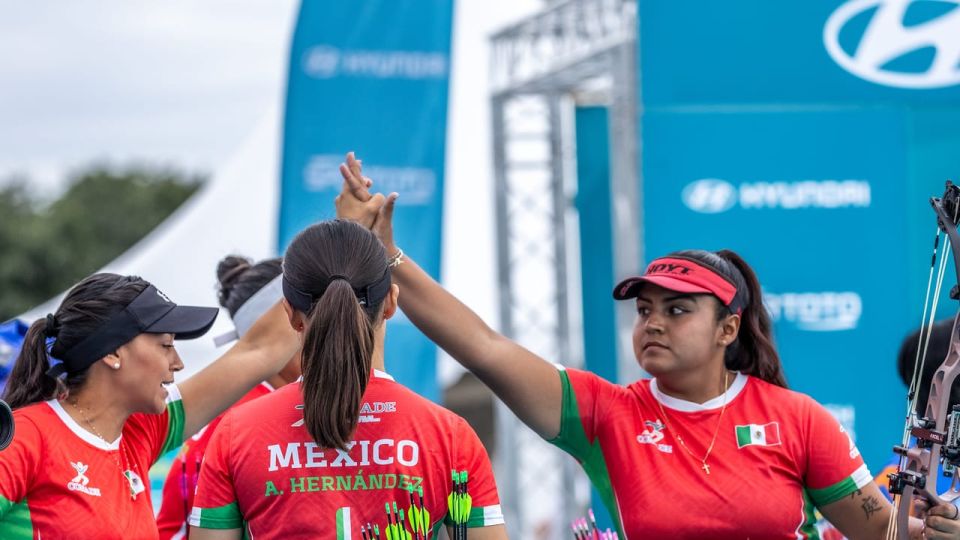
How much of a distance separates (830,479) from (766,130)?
3216mm

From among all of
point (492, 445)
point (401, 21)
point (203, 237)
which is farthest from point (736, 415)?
point (492, 445)

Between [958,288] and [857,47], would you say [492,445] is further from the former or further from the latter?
[958,288]

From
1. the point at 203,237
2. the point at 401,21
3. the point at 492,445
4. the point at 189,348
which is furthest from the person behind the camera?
the point at 492,445

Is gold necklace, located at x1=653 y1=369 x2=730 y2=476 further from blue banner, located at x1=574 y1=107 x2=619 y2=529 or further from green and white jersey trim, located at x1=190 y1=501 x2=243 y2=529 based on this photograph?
blue banner, located at x1=574 y1=107 x2=619 y2=529

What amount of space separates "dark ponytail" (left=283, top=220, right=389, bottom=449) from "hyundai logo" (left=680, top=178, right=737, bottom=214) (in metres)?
3.58

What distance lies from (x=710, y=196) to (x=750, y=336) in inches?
110

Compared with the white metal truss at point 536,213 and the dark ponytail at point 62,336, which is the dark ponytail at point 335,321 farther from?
the white metal truss at point 536,213

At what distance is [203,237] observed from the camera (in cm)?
781

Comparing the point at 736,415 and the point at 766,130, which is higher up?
the point at 766,130

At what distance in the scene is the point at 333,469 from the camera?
7.02 ft

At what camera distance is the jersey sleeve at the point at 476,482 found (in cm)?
219

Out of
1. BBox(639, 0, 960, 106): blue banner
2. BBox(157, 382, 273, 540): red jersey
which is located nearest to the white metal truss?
BBox(639, 0, 960, 106): blue banner

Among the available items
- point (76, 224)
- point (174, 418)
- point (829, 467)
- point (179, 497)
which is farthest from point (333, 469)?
point (76, 224)

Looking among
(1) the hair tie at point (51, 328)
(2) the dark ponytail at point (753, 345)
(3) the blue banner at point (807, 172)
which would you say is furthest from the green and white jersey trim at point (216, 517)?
(3) the blue banner at point (807, 172)
